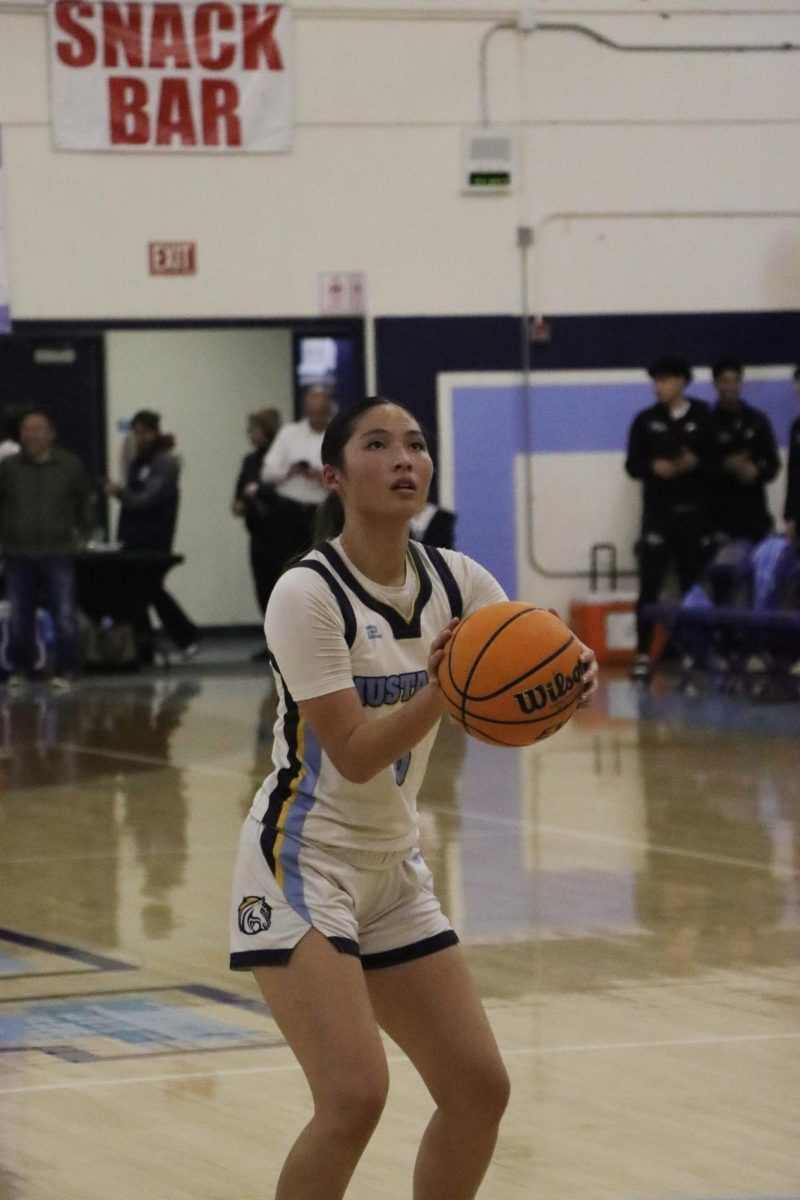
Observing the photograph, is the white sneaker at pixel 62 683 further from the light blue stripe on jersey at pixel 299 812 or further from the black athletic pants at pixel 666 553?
the light blue stripe on jersey at pixel 299 812

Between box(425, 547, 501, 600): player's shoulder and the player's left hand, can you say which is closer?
the player's left hand

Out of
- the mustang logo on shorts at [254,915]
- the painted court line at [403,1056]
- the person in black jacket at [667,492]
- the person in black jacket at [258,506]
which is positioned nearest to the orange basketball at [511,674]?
the mustang logo on shorts at [254,915]

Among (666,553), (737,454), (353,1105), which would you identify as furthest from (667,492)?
(353,1105)

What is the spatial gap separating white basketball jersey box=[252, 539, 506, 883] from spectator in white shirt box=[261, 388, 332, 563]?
39.1 feet

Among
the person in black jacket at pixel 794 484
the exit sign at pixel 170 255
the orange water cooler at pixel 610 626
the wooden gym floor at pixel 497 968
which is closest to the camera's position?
the wooden gym floor at pixel 497 968

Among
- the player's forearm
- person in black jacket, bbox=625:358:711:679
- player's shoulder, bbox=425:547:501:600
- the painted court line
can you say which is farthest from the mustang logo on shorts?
person in black jacket, bbox=625:358:711:679

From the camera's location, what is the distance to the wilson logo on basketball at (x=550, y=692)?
3689 millimetres

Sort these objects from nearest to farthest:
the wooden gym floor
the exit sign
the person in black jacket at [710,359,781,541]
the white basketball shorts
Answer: the white basketball shorts, the wooden gym floor, the person in black jacket at [710,359,781,541], the exit sign

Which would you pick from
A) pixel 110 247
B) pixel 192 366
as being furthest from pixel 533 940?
pixel 192 366

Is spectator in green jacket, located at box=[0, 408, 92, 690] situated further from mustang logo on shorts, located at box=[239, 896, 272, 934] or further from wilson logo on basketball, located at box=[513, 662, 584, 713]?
wilson logo on basketball, located at box=[513, 662, 584, 713]

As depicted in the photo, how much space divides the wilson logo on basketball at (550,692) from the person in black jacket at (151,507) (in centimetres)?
1283

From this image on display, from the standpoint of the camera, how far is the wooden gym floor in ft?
15.7

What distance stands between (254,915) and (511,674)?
0.59 metres

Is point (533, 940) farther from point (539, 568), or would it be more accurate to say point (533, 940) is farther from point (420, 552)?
point (539, 568)
